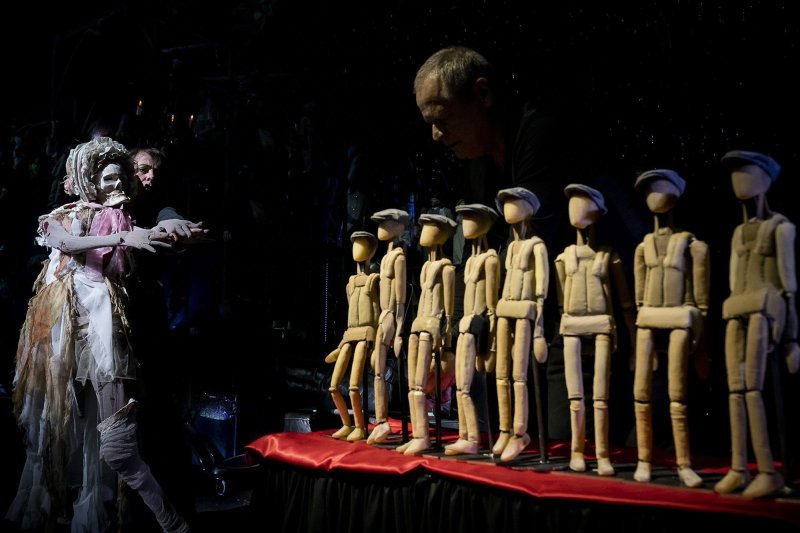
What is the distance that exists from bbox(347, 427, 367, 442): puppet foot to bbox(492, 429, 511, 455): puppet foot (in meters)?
0.81

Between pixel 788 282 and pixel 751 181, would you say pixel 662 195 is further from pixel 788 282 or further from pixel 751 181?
pixel 788 282

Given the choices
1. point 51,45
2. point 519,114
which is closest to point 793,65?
point 519,114

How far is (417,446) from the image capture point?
9.55 ft

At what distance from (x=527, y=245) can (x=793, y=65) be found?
1422 mm

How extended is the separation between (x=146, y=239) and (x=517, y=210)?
1726 millimetres

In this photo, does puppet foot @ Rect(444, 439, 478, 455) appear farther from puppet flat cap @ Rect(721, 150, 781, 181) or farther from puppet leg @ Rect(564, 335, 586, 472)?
puppet flat cap @ Rect(721, 150, 781, 181)

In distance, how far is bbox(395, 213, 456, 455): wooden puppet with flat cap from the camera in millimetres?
2934

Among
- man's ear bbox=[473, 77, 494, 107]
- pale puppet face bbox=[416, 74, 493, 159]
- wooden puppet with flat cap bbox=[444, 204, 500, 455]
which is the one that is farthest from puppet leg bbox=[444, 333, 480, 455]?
man's ear bbox=[473, 77, 494, 107]

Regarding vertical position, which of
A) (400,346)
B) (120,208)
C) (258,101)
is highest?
(258,101)

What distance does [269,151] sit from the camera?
5930 mm

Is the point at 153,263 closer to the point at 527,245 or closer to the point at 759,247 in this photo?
the point at 527,245

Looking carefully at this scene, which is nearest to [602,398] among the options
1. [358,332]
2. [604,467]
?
[604,467]

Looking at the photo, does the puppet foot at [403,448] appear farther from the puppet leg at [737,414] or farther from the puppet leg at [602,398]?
the puppet leg at [737,414]

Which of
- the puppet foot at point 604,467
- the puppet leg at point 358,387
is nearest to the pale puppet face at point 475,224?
the puppet leg at point 358,387
